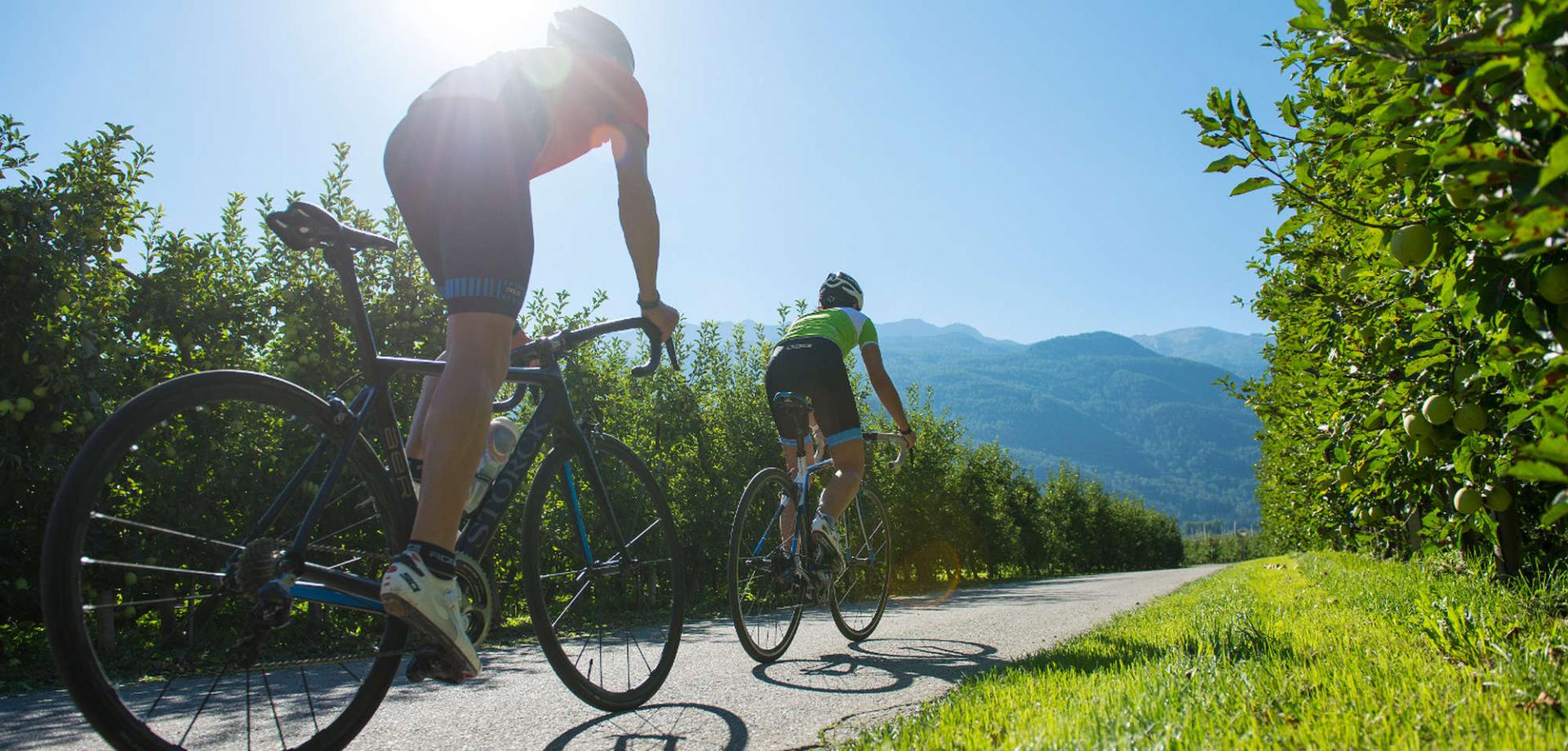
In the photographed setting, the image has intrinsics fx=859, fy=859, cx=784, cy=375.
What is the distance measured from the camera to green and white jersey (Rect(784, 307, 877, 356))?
5039 millimetres

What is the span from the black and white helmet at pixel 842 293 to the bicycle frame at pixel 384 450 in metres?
2.73

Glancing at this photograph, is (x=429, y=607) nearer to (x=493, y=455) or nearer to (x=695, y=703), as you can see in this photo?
(x=493, y=455)

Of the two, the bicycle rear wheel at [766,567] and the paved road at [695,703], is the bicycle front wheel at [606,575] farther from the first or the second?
the bicycle rear wheel at [766,567]

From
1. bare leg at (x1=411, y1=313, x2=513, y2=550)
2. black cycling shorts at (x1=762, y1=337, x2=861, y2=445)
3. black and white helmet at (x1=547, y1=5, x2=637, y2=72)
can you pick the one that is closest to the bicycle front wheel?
bare leg at (x1=411, y1=313, x2=513, y2=550)

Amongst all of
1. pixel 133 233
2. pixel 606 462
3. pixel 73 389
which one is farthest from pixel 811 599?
pixel 133 233

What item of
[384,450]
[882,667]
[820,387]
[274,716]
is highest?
[820,387]

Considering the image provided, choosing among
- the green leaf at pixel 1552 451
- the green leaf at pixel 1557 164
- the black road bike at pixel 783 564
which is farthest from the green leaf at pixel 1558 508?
the black road bike at pixel 783 564

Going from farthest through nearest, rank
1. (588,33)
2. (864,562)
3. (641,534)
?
(864,562)
(641,534)
(588,33)

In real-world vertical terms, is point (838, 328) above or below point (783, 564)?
above

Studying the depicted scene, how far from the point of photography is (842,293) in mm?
5539

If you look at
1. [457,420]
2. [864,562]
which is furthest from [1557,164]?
[864,562]

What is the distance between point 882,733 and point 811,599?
2.39 meters

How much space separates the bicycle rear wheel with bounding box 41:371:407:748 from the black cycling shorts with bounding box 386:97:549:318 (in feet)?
1.72

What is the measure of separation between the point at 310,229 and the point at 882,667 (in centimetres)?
285
